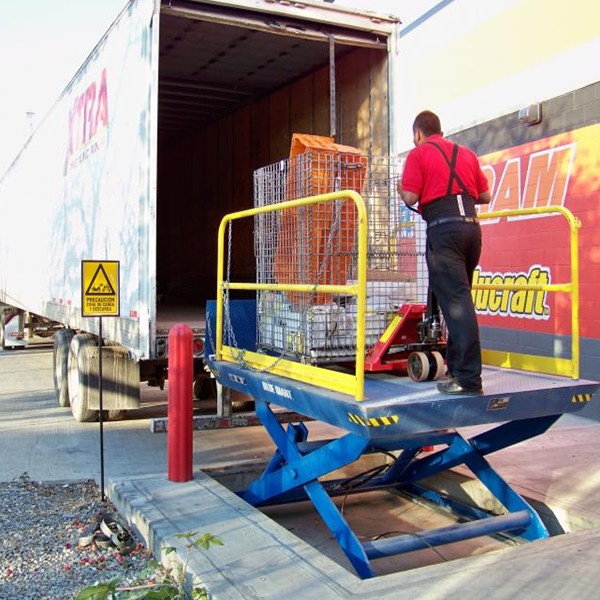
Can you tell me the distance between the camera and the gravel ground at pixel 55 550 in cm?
393

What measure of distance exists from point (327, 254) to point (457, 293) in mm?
932

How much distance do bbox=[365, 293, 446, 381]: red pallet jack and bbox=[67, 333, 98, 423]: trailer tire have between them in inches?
183

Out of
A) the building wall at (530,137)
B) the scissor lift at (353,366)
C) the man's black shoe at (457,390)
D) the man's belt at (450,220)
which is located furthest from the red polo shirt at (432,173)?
the building wall at (530,137)

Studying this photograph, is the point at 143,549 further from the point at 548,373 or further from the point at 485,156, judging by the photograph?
the point at 485,156

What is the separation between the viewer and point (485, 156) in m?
9.95

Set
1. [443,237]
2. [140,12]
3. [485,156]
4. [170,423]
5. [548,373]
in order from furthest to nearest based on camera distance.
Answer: [485,156] < [140,12] < [170,423] < [548,373] < [443,237]

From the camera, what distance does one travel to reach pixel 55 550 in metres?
4.47

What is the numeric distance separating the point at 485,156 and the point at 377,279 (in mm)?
5862

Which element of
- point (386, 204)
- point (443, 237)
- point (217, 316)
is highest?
point (386, 204)

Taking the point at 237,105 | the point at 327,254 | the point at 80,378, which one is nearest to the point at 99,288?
the point at 327,254

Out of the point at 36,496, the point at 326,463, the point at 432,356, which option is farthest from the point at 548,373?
the point at 36,496

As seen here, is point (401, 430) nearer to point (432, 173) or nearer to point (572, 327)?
point (432, 173)


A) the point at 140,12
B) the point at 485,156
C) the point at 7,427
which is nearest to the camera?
the point at 140,12

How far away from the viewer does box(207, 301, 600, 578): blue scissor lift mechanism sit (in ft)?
12.3
